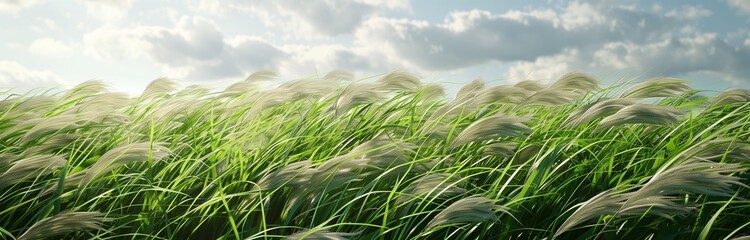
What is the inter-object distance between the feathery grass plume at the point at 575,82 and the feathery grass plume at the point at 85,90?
8.67 feet

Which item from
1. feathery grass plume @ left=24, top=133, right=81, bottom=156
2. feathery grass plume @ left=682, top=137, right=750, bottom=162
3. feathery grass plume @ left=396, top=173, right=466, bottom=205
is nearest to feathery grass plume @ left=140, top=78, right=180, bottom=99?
feathery grass plume @ left=24, top=133, right=81, bottom=156

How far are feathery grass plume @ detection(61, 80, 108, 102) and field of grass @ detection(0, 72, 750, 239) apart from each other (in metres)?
0.38

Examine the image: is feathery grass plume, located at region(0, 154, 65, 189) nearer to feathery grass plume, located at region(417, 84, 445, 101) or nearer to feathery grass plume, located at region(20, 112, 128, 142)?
feathery grass plume, located at region(20, 112, 128, 142)

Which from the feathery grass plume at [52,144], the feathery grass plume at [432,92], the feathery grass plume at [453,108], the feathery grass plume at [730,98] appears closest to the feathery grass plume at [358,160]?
the feathery grass plume at [453,108]

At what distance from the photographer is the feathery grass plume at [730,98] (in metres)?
3.76

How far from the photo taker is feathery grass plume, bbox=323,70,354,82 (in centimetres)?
385

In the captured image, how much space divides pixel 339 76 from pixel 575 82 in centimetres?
128

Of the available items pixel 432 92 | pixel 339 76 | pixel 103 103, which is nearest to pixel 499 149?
pixel 432 92

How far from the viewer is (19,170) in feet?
9.37

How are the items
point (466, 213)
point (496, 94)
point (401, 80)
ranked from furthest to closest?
point (401, 80) → point (496, 94) → point (466, 213)

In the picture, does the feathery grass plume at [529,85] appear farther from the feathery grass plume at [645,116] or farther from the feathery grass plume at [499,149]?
the feathery grass plume at [645,116]

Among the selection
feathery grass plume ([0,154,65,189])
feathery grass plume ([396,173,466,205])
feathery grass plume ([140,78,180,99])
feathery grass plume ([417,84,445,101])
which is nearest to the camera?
feathery grass plume ([396,173,466,205])

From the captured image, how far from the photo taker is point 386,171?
8.48ft

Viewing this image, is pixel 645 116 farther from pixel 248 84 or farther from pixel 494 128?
pixel 248 84
